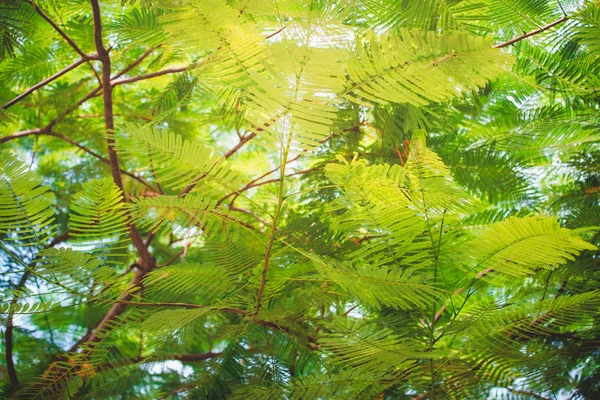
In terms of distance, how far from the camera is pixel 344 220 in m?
0.74

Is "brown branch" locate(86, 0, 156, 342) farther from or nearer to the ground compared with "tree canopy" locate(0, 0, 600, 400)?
farther from the ground

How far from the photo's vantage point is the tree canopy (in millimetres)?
641

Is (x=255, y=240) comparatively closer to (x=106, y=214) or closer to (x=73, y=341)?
(x=106, y=214)

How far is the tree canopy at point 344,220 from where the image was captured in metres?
0.64

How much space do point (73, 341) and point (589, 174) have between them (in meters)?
1.82

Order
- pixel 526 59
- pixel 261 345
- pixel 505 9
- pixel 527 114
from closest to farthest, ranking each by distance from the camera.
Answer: pixel 505 9 < pixel 261 345 < pixel 526 59 < pixel 527 114

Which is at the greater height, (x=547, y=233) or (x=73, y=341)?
(x=73, y=341)

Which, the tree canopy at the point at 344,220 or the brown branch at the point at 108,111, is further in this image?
the brown branch at the point at 108,111

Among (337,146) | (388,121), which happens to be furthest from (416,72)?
(337,146)

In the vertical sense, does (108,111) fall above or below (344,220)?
above

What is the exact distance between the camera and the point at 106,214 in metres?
0.79

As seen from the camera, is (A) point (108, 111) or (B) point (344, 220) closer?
(B) point (344, 220)

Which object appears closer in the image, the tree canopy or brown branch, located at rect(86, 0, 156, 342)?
the tree canopy

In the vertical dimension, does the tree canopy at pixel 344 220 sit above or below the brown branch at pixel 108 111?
below
